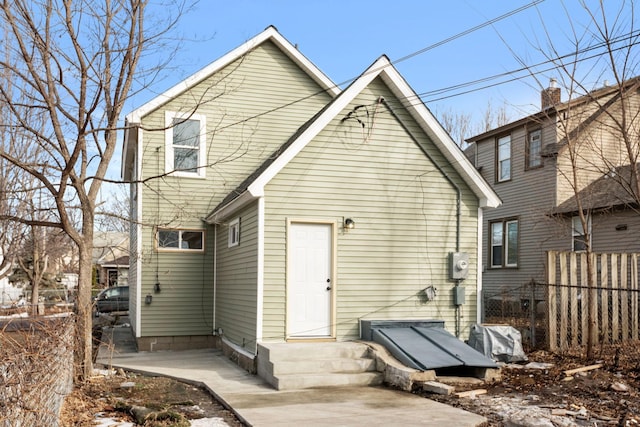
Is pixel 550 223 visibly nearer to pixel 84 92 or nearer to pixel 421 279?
pixel 421 279

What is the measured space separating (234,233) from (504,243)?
11617 millimetres

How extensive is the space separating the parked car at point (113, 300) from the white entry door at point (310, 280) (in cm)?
2016

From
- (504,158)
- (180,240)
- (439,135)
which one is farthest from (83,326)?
(504,158)

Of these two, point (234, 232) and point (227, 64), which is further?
point (227, 64)

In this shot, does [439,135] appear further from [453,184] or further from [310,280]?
[310,280]

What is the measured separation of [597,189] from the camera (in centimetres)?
1689

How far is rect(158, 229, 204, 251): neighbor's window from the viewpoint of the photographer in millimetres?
14141

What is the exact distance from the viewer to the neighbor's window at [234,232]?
12047 millimetres

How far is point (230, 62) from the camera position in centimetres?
1448

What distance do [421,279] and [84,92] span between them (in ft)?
22.6

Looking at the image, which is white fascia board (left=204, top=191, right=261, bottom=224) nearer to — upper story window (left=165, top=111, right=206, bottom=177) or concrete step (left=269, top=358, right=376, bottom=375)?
upper story window (left=165, top=111, right=206, bottom=177)

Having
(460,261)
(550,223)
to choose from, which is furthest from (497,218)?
(460,261)

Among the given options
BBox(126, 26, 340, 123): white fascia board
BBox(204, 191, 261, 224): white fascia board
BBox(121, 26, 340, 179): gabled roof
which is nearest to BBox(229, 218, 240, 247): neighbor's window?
BBox(204, 191, 261, 224): white fascia board

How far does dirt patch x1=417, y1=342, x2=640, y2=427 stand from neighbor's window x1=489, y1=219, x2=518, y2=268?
9.43 meters
